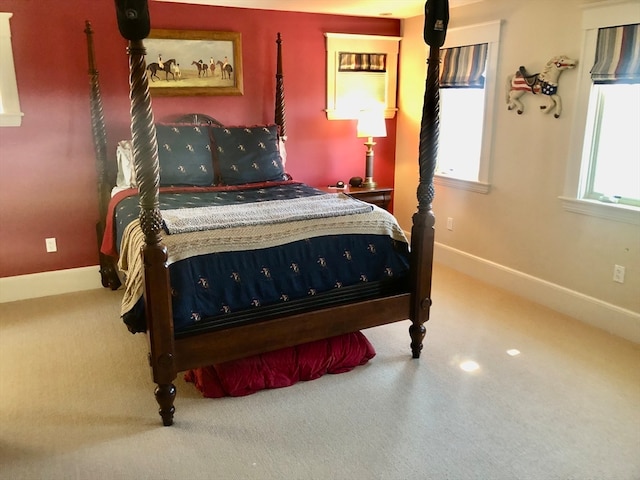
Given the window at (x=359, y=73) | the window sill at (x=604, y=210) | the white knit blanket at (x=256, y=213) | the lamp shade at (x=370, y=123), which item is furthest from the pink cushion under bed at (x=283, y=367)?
the window at (x=359, y=73)

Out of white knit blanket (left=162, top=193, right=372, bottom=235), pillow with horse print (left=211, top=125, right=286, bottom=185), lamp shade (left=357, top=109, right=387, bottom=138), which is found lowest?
white knit blanket (left=162, top=193, right=372, bottom=235)

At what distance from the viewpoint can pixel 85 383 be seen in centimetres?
269

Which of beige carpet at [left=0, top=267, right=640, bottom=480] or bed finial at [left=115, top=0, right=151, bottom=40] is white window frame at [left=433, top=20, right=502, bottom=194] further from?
bed finial at [left=115, top=0, right=151, bottom=40]

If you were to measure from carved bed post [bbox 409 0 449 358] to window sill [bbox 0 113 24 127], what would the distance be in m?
2.78

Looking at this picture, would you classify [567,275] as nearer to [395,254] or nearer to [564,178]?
[564,178]

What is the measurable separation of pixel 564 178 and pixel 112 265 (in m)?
3.35

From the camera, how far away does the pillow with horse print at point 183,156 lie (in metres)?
3.60

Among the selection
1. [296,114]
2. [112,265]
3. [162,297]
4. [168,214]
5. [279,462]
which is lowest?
[279,462]

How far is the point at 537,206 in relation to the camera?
373 centimetres

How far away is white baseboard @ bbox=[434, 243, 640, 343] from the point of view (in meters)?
3.21

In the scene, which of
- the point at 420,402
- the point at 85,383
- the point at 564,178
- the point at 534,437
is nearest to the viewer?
the point at 534,437

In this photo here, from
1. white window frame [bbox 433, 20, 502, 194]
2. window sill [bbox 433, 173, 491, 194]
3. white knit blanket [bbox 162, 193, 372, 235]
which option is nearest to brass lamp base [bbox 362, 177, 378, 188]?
window sill [bbox 433, 173, 491, 194]

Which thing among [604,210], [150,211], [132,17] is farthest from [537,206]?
[132,17]

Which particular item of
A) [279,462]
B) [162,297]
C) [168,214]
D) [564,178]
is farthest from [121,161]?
Answer: [564,178]
